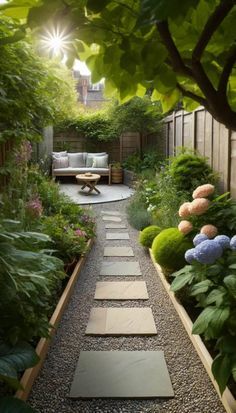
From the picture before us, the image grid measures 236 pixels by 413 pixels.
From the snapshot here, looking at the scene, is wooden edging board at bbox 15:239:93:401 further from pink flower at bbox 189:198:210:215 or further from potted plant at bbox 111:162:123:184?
potted plant at bbox 111:162:123:184

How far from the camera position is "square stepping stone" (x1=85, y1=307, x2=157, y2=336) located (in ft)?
8.94

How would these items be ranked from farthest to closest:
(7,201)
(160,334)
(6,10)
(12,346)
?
(7,201)
(160,334)
(12,346)
(6,10)

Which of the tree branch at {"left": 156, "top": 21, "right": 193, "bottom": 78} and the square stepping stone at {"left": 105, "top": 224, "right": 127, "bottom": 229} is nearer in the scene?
the tree branch at {"left": 156, "top": 21, "right": 193, "bottom": 78}

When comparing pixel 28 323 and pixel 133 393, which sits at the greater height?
pixel 28 323

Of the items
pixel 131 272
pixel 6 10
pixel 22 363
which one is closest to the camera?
pixel 6 10

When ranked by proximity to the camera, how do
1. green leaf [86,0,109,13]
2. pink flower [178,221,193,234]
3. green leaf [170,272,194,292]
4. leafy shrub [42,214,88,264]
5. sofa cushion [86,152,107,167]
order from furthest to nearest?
sofa cushion [86,152,107,167] → leafy shrub [42,214,88,264] → pink flower [178,221,193,234] → green leaf [170,272,194,292] → green leaf [86,0,109,13]

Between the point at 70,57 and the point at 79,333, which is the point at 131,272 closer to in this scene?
the point at 79,333

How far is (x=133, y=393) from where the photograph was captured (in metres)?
1.99

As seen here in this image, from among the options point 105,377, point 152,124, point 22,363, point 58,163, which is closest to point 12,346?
point 22,363

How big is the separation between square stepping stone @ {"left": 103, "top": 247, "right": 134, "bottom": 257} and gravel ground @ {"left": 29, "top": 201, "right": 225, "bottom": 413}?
831mm

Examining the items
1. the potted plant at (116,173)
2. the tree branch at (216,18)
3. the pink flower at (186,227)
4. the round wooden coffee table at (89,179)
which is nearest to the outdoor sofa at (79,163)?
the potted plant at (116,173)

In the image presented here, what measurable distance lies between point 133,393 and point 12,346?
0.77 meters

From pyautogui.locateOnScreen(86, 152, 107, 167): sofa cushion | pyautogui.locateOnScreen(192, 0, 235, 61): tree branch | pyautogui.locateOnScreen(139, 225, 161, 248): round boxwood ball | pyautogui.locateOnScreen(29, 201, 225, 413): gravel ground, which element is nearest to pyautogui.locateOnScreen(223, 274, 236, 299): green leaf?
pyautogui.locateOnScreen(29, 201, 225, 413): gravel ground

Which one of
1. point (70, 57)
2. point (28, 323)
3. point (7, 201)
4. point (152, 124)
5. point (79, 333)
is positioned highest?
point (152, 124)
